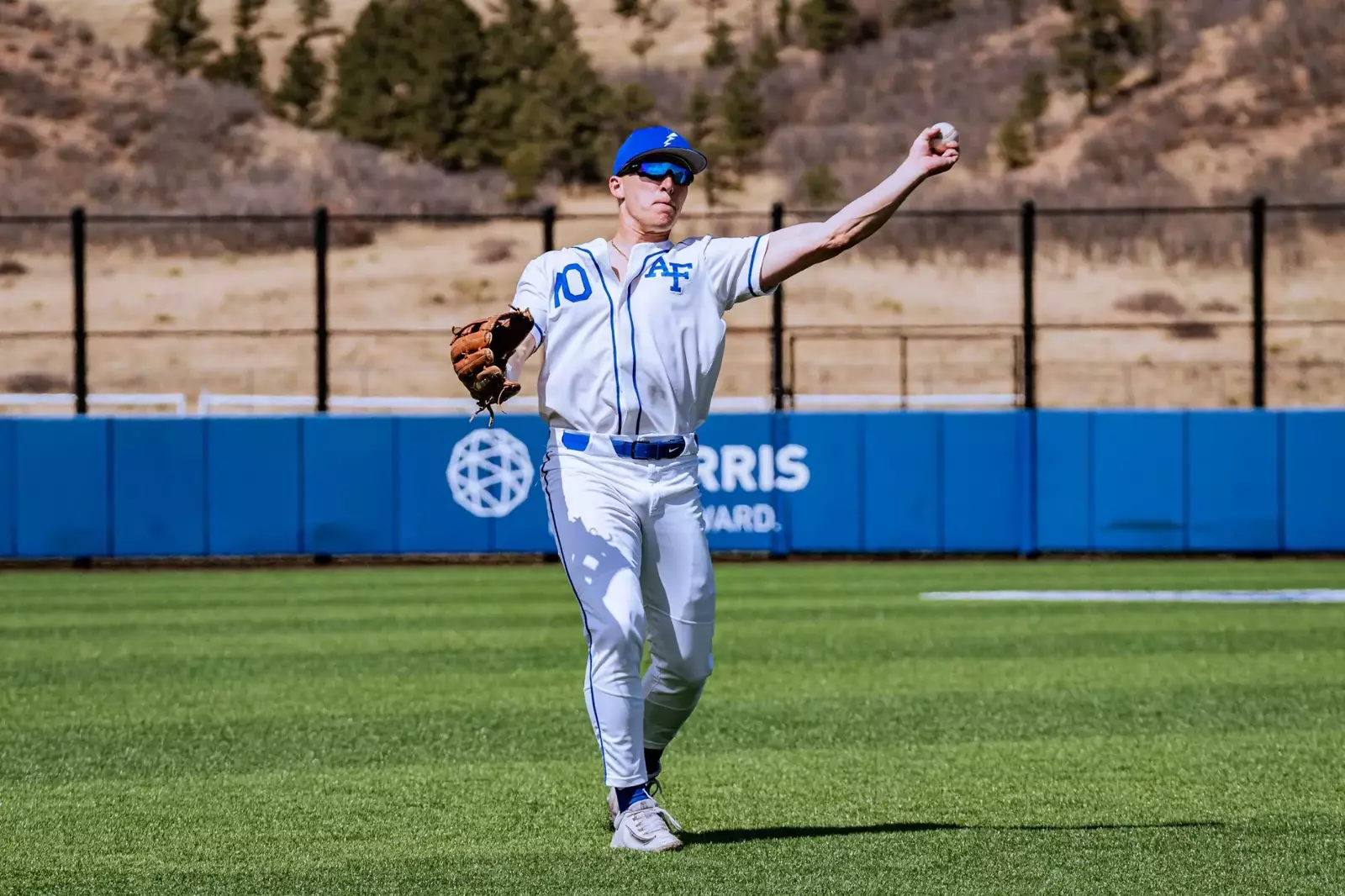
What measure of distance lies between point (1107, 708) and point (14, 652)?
7110 millimetres

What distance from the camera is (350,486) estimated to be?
20625mm

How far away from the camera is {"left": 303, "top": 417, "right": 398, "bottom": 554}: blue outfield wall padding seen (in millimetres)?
20609

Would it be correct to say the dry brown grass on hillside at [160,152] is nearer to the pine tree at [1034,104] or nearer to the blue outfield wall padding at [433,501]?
the pine tree at [1034,104]

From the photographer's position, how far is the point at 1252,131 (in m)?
52.7

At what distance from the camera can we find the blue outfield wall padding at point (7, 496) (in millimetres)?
20453

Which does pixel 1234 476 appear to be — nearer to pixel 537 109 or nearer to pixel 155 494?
pixel 155 494

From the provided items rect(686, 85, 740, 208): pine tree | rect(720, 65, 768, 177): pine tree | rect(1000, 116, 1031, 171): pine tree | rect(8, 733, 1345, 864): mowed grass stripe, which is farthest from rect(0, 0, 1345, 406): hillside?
rect(8, 733, 1345, 864): mowed grass stripe

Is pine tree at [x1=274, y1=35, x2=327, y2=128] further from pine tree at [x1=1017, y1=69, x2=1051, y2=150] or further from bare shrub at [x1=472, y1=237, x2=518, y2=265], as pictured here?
pine tree at [x1=1017, y1=69, x2=1051, y2=150]

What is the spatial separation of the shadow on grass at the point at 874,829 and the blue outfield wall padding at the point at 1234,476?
14.8 metres

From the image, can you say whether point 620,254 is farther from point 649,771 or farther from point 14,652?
point 14,652

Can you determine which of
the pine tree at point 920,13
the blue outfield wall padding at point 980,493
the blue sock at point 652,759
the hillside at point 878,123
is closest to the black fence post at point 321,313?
the blue outfield wall padding at point 980,493

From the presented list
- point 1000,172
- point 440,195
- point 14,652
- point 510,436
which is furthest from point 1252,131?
point 14,652

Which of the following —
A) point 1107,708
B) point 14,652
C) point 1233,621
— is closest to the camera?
point 1107,708

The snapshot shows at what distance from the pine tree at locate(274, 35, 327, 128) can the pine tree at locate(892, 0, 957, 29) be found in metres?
19.4
